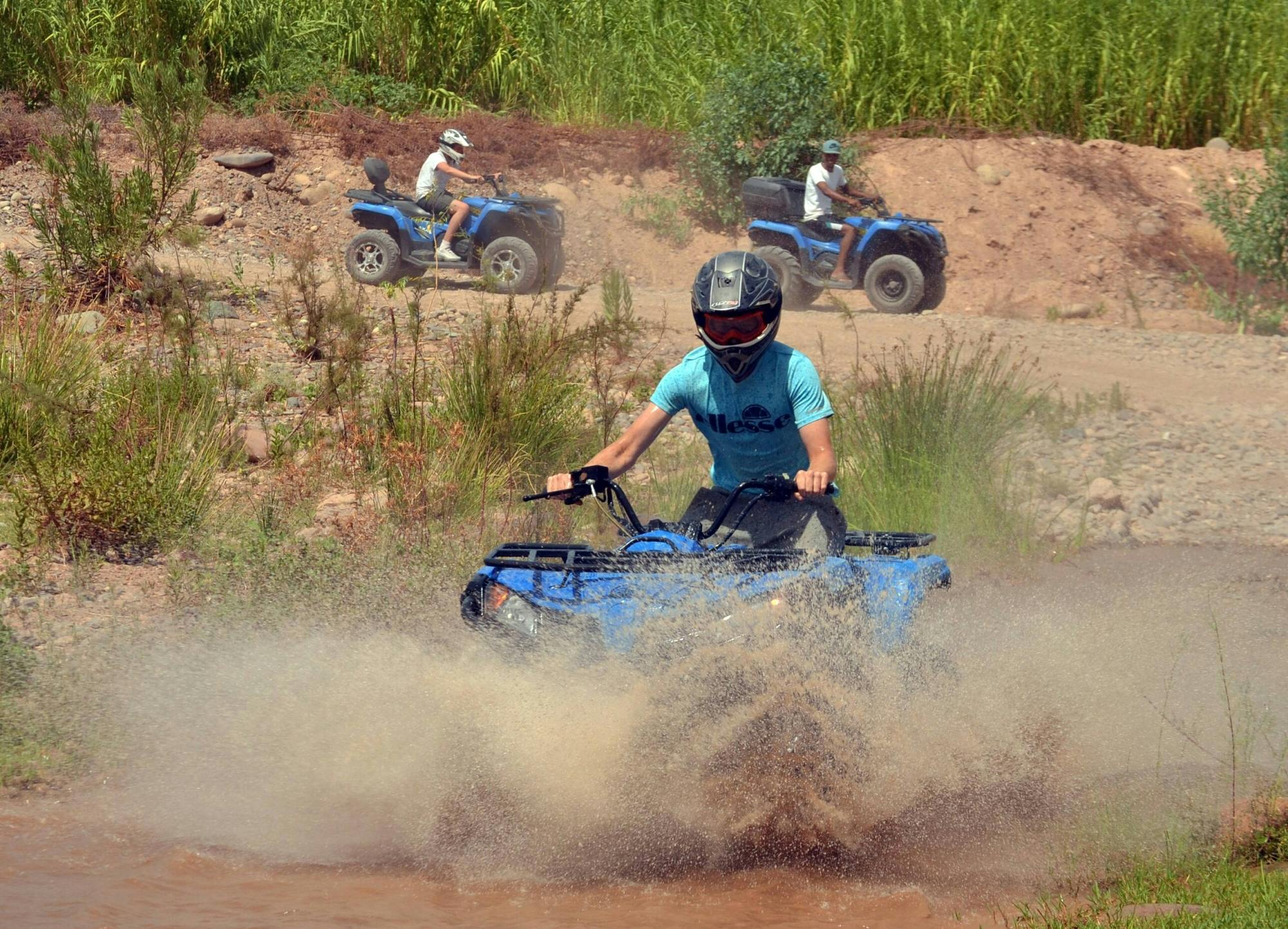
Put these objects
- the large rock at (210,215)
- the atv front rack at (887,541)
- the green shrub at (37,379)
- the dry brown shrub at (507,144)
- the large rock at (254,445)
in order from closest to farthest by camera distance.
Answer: the atv front rack at (887,541), the green shrub at (37,379), the large rock at (254,445), the large rock at (210,215), the dry brown shrub at (507,144)

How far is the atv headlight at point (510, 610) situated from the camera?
4.82m


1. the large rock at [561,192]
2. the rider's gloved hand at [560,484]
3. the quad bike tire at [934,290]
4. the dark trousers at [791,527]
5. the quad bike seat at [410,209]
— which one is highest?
the large rock at [561,192]

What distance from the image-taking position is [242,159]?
777 inches

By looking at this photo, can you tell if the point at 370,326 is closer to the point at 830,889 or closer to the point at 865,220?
the point at 830,889

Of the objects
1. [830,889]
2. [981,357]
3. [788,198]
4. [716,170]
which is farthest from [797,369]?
[716,170]

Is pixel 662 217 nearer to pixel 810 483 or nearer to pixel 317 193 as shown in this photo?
pixel 317 193

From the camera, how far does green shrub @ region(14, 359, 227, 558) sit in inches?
284

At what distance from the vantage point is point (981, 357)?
8.94m

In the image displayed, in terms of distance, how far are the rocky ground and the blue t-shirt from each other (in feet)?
9.65

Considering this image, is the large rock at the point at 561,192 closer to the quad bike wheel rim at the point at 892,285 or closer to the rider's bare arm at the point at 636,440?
the quad bike wheel rim at the point at 892,285

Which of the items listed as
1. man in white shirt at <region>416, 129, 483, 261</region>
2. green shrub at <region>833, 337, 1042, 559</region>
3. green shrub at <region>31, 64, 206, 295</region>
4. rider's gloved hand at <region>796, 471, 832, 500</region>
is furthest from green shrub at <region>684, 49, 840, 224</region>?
rider's gloved hand at <region>796, 471, 832, 500</region>

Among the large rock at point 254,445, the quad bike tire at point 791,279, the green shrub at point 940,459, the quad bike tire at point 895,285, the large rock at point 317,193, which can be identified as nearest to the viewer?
the green shrub at point 940,459

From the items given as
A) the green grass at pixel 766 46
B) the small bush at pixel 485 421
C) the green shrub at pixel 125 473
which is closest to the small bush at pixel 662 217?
the green grass at pixel 766 46

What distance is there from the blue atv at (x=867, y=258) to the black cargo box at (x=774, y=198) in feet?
1.59
